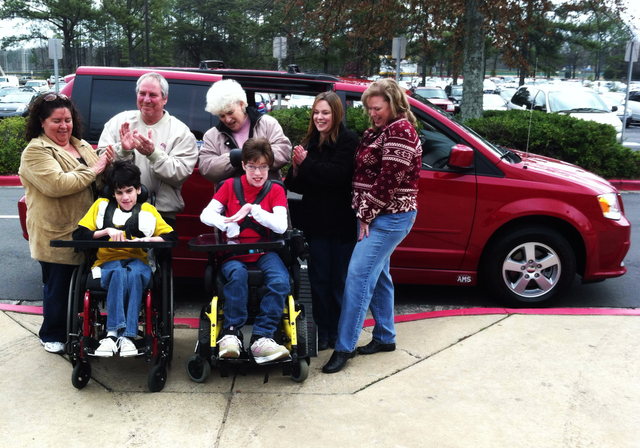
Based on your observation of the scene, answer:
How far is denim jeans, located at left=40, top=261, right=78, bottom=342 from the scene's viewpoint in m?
4.00

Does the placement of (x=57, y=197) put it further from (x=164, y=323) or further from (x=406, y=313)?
(x=406, y=313)

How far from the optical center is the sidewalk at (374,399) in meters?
3.20

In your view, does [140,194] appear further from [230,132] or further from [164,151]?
[230,132]

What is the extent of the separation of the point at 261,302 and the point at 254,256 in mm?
317

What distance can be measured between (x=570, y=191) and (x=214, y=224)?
2.98 m

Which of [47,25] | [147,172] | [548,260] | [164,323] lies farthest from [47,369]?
[47,25]

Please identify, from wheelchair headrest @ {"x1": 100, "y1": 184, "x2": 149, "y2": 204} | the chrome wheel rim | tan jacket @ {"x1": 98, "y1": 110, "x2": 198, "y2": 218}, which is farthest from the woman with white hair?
the chrome wheel rim

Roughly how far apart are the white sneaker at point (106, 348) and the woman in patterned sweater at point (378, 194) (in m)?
1.32

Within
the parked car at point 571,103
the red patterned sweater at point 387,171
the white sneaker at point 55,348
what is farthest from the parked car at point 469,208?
the parked car at point 571,103

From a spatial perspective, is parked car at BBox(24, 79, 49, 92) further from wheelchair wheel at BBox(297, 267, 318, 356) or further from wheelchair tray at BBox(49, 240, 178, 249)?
wheelchair tray at BBox(49, 240, 178, 249)

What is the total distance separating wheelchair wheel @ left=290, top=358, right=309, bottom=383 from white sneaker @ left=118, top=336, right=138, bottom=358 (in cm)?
93

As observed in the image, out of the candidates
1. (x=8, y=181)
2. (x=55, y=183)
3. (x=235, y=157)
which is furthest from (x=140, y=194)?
(x=8, y=181)

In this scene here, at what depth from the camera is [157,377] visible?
11.9 ft

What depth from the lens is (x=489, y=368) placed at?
13.1ft
